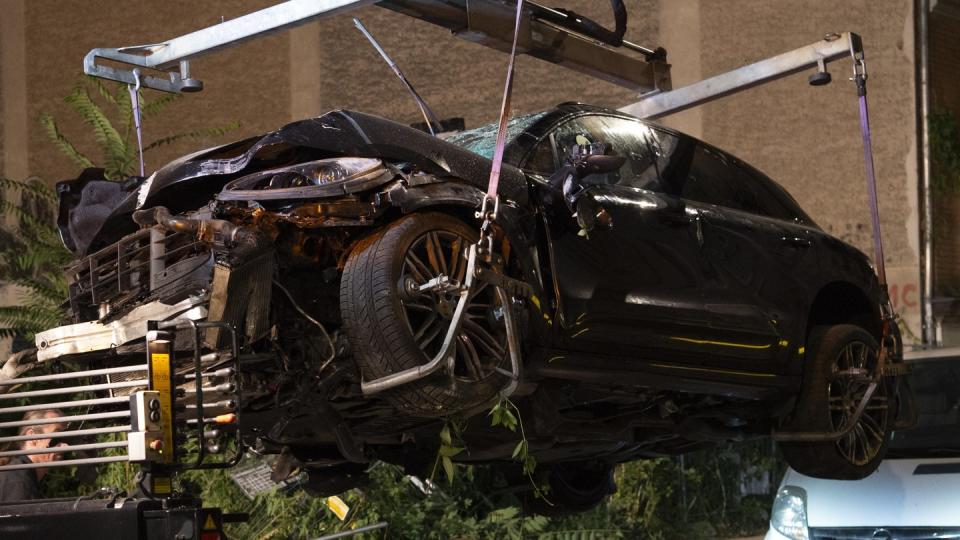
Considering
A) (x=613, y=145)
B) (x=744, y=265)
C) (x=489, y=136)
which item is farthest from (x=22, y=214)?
(x=744, y=265)

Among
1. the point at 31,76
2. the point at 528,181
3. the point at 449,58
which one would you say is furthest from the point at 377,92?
the point at 528,181

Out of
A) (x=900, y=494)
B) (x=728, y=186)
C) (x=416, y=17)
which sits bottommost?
(x=900, y=494)

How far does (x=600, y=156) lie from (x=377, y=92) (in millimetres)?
11709

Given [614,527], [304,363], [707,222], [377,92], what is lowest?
[614,527]

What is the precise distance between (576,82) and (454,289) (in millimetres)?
11869

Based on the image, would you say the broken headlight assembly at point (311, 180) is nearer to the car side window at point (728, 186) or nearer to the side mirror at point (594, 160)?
the side mirror at point (594, 160)

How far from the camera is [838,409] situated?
670 centimetres

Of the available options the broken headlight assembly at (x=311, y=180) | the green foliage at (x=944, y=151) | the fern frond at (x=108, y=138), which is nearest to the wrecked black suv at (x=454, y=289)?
the broken headlight assembly at (x=311, y=180)

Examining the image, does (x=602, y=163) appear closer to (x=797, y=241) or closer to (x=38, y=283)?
(x=797, y=241)

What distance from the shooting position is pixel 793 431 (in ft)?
21.6

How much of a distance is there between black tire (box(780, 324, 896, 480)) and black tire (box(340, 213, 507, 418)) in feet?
8.02

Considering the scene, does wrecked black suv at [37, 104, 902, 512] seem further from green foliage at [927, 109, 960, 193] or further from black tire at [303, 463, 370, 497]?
green foliage at [927, 109, 960, 193]

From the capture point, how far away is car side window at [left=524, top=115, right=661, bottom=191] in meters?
5.50

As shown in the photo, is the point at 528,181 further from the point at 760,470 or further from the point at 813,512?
the point at 760,470
